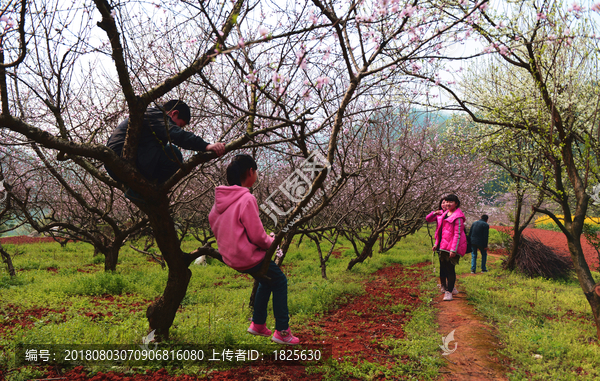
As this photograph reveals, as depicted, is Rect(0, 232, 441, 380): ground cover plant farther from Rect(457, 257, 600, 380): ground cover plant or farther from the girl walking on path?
Rect(457, 257, 600, 380): ground cover plant

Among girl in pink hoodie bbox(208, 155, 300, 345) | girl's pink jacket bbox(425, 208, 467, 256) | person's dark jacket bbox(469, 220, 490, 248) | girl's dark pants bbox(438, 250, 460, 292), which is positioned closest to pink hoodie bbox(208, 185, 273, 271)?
girl in pink hoodie bbox(208, 155, 300, 345)

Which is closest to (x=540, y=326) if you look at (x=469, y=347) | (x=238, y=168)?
(x=469, y=347)

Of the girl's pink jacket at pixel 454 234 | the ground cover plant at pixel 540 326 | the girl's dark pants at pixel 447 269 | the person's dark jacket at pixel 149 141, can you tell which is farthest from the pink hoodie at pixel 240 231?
the girl's dark pants at pixel 447 269

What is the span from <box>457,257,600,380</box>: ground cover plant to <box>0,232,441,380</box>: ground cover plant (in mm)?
942

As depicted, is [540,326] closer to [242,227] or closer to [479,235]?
[479,235]

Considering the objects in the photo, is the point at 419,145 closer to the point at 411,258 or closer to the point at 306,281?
the point at 411,258

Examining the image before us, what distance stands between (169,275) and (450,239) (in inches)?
193

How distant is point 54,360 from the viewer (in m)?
3.15

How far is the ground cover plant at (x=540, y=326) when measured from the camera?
3969 millimetres

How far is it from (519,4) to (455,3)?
3.54 ft

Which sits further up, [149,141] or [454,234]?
[149,141]

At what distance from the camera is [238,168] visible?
3131 mm

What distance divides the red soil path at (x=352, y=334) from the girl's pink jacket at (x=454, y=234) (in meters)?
1.24

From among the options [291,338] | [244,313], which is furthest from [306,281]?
[291,338]
